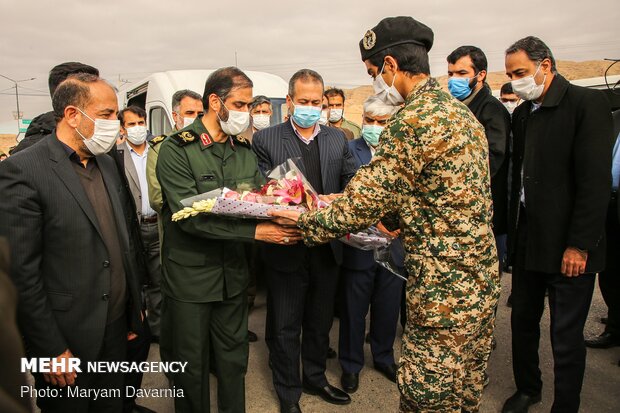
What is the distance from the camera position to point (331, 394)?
3.23 meters

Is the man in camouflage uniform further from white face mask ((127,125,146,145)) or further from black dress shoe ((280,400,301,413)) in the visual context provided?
white face mask ((127,125,146,145))

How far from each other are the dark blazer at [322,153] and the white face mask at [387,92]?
1.12 m

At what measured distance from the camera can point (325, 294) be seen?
3250 millimetres

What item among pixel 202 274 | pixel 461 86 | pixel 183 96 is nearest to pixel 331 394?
pixel 202 274

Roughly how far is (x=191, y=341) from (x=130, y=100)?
25.4 feet

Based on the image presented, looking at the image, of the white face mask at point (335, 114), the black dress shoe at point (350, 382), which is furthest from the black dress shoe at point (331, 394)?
the white face mask at point (335, 114)

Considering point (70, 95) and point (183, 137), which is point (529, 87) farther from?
point (70, 95)

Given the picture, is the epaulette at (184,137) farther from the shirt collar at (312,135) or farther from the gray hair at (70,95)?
the shirt collar at (312,135)

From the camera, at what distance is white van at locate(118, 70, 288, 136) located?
21.9ft

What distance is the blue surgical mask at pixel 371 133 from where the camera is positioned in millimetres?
3574

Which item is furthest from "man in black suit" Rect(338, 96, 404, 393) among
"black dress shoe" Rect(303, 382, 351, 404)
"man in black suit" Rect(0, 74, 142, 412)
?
"man in black suit" Rect(0, 74, 142, 412)

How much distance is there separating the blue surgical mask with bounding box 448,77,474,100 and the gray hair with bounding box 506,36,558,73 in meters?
0.99

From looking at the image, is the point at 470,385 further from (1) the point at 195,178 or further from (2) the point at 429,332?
(1) the point at 195,178

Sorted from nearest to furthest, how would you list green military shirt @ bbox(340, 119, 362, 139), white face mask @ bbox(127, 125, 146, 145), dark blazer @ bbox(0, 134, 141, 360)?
dark blazer @ bbox(0, 134, 141, 360)
white face mask @ bbox(127, 125, 146, 145)
green military shirt @ bbox(340, 119, 362, 139)
